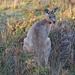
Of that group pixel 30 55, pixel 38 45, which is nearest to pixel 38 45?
pixel 38 45

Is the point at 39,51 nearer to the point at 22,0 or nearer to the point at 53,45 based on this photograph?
the point at 53,45

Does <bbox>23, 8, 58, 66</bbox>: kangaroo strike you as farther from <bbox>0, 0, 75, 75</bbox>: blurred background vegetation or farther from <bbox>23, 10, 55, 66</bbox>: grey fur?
<bbox>0, 0, 75, 75</bbox>: blurred background vegetation

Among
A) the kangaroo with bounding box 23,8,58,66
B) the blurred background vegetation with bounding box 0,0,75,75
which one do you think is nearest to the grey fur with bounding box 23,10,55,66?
the kangaroo with bounding box 23,8,58,66


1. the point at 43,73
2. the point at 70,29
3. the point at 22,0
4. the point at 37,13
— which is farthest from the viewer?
the point at 22,0

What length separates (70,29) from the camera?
5441 millimetres

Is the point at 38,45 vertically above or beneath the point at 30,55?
above

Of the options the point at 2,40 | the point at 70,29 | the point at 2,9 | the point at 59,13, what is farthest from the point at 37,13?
the point at 2,40

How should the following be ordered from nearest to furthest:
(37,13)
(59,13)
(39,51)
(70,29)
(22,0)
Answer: (39,51)
(70,29)
(59,13)
(37,13)
(22,0)

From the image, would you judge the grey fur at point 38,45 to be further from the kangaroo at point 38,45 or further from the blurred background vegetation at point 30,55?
the blurred background vegetation at point 30,55

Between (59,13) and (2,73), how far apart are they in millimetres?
4576

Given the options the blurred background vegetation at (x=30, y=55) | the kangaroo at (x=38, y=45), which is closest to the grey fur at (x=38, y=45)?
the kangaroo at (x=38, y=45)

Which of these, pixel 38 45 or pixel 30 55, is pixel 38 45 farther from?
pixel 30 55

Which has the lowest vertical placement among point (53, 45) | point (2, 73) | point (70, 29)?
point (2, 73)

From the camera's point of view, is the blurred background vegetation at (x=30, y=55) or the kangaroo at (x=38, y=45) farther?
the kangaroo at (x=38, y=45)
